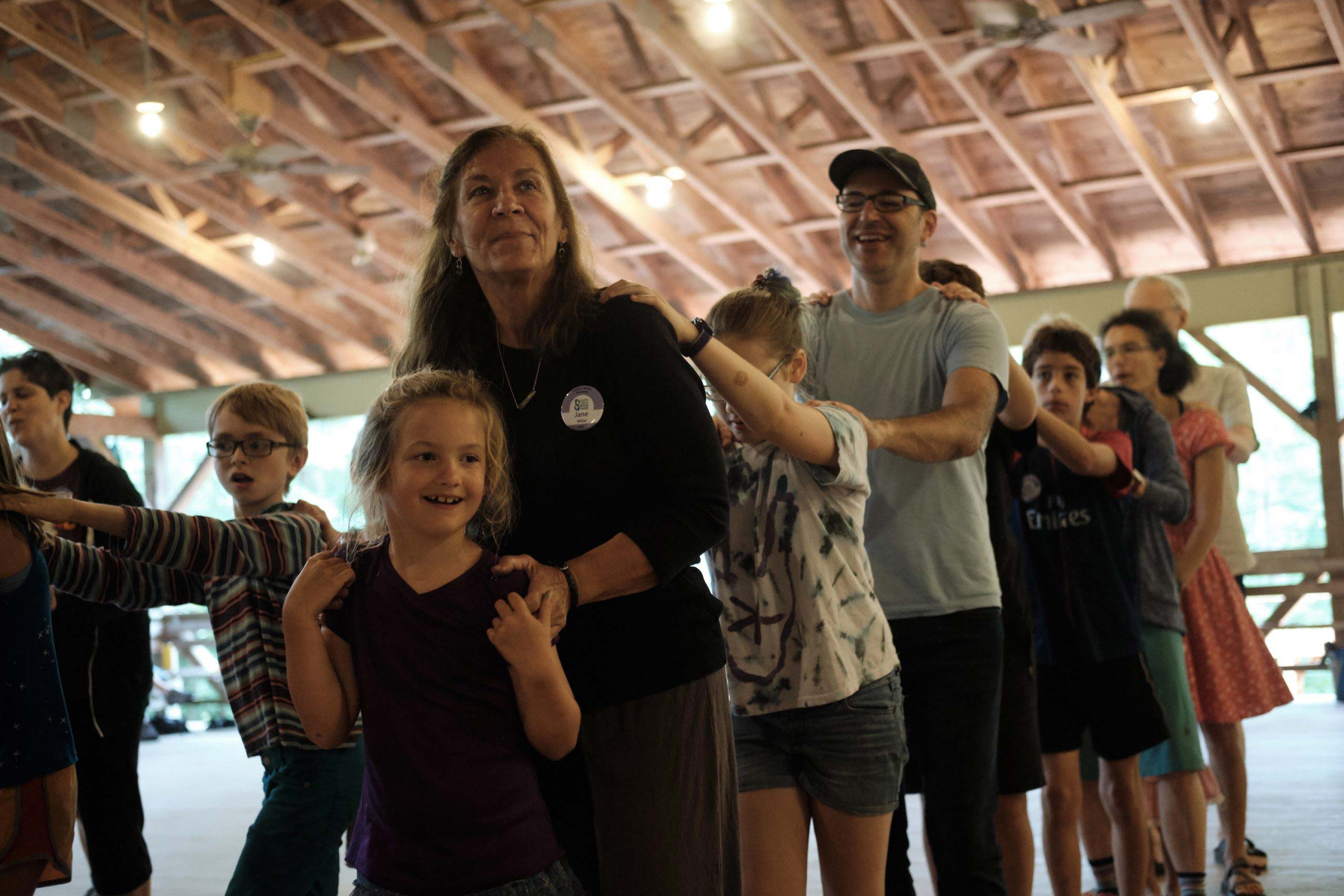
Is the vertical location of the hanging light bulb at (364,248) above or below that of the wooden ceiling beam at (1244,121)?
above

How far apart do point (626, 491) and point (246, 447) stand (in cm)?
116

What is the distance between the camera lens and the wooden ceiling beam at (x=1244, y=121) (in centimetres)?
772

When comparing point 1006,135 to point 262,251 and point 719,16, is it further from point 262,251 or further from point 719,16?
point 262,251

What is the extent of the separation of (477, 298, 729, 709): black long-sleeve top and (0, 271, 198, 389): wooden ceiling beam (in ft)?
44.1

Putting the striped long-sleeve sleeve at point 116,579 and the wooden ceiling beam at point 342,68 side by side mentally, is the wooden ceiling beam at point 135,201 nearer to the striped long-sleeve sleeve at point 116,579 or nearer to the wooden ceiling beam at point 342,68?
the wooden ceiling beam at point 342,68

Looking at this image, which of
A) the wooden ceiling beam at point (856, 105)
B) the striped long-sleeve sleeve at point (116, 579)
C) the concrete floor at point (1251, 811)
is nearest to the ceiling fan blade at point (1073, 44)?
the wooden ceiling beam at point (856, 105)

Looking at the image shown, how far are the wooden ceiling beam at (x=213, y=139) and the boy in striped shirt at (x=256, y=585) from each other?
6.45 meters

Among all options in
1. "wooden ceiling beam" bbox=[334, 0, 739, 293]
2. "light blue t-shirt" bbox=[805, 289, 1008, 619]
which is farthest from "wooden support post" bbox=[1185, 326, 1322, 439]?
"light blue t-shirt" bbox=[805, 289, 1008, 619]

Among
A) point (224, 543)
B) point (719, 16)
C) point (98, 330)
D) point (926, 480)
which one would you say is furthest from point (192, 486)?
point (926, 480)

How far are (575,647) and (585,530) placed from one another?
152 millimetres

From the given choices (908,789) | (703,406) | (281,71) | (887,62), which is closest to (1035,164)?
(887,62)

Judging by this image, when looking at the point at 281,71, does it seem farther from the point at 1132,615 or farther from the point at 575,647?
the point at 575,647

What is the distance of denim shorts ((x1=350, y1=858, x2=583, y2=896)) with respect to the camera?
1.52 m

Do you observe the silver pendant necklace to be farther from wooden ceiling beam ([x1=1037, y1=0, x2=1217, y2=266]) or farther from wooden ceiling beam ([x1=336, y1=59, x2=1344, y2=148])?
wooden ceiling beam ([x1=336, y1=59, x2=1344, y2=148])
